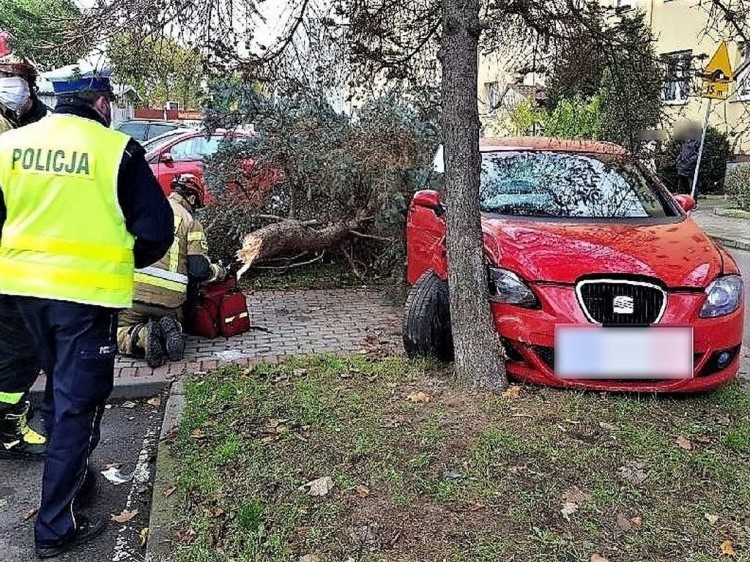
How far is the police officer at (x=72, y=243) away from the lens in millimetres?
2994

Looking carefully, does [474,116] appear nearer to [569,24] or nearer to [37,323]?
[569,24]

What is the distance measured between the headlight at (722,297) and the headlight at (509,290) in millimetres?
984

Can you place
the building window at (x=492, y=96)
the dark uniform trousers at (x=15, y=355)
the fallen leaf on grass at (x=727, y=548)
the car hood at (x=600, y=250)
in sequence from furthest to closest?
the building window at (x=492, y=96), the car hood at (x=600, y=250), the dark uniform trousers at (x=15, y=355), the fallen leaf on grass at (x=727, y=548)

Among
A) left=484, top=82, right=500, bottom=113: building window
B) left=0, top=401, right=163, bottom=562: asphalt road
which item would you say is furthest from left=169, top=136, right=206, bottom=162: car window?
left=0, top=401, right=163, bottom=562: asphalt road

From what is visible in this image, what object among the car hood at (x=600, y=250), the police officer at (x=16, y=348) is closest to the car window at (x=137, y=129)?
the police officer at (x=16, y=348)

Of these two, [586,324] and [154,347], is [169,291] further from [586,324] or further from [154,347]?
[586,324]

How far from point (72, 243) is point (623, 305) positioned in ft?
9.63

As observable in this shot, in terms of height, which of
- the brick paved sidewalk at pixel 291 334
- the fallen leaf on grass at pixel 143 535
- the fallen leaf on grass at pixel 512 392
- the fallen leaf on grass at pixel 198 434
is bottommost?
the fallen leaf on grass at pixel 143 535

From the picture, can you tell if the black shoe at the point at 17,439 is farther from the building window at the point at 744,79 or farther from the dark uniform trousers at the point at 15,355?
the building window at the point at 744,79

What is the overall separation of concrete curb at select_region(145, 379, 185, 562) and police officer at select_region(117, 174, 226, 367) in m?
1.16

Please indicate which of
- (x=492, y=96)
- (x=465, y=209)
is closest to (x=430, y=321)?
(x=465, y=209)

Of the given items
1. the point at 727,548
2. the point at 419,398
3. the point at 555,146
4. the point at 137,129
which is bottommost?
the point at 727,548

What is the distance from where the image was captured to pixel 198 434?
4.17m

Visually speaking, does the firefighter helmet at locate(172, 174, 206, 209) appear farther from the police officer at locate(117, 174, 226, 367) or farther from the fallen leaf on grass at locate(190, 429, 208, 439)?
the fallen leaf on grass at locate(190, 429, 208, 439)
